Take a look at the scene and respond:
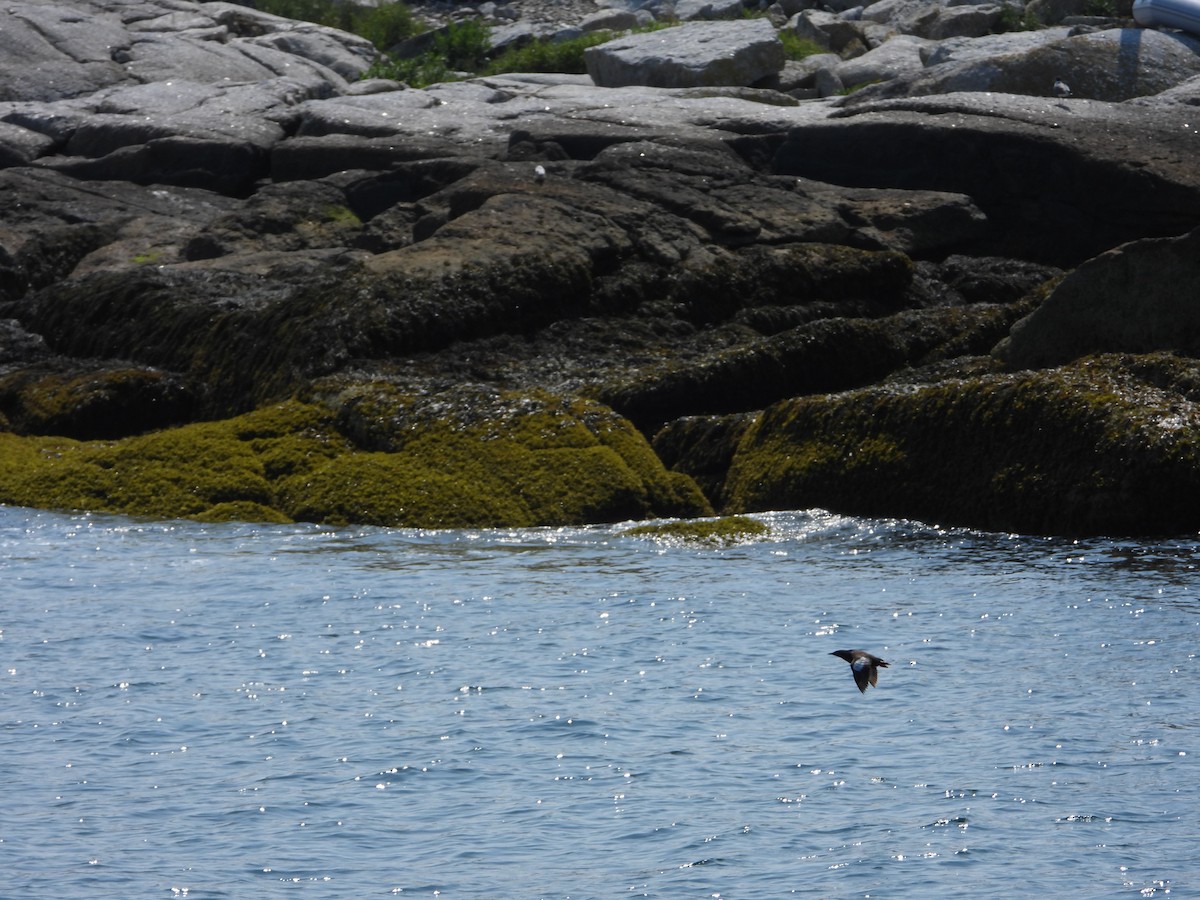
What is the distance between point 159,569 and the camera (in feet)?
43.9

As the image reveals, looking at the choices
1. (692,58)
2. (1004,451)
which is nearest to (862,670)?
(1004,451)

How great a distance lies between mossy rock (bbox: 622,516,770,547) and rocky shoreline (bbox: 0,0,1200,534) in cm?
60

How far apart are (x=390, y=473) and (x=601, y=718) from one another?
632 centimetres

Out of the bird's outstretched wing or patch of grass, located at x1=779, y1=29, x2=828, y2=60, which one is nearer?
the bird's outstretched wing

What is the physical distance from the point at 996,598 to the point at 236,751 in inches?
221

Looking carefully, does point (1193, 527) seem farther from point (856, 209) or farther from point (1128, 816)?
point (856, 209)

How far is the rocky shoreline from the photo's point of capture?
14758 mm

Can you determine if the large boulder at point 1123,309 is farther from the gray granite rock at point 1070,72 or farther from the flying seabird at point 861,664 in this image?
the gray granite rock at point 1070,72

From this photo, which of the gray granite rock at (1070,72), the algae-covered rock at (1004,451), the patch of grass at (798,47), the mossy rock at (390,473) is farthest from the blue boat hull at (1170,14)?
the mossy rock at (390,473)

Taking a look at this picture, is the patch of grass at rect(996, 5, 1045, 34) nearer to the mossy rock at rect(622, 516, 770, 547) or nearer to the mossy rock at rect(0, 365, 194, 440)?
the mossy rock at rect(0, 365, 194, 440)

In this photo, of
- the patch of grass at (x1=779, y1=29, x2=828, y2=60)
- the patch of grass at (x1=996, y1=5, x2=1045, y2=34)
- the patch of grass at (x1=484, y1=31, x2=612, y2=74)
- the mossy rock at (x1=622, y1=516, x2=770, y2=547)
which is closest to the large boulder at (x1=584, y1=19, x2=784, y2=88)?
the patch of grass at (x1=779, y1=29, x2=828, y2=60)

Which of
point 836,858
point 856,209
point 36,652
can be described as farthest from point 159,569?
point 856,209

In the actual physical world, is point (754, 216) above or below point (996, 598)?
above

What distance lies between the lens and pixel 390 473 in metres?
15.4
